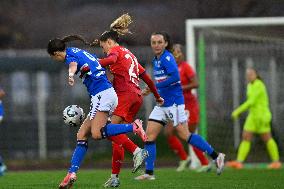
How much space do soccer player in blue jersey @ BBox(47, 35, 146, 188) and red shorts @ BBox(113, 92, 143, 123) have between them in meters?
0.75

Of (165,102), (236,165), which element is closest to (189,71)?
(236,165)

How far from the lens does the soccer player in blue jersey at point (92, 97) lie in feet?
44.4

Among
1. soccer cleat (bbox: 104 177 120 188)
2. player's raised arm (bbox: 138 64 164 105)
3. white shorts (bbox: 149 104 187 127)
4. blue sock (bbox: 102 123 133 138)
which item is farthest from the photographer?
white shorts (bbox: 149 104 187 127)

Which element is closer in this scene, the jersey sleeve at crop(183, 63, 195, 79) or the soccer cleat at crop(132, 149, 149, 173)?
the soccer cleat at crop(132, 149, 149, 173)

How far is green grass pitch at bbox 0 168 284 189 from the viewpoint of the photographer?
47.2 ft

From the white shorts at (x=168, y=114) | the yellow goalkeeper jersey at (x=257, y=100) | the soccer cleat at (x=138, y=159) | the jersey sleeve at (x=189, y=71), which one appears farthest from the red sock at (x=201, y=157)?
the soccer cleat at (x=138, y=159)

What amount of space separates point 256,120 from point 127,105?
19.2 feet

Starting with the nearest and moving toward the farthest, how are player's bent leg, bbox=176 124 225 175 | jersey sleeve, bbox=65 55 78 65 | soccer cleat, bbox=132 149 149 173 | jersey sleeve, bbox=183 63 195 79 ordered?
jersey sleeve, bbox=65 55 78 65, soccer cleat, bbox=132 149 149 173, player's bent leg, bbox=176 124 225 175, jersey sleeve, bbox=183 63 195 79

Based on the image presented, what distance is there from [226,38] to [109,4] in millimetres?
12203

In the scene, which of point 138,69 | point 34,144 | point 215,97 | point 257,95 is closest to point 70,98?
point 34,144

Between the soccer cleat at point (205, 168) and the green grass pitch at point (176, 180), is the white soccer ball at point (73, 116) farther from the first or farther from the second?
the soccer cleat at point (205, 168)

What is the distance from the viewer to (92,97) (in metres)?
13.8

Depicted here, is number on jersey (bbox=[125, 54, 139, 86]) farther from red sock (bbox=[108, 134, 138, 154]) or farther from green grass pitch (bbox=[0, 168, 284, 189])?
green grass pitch (bbox=[0, 168, 284, 189])

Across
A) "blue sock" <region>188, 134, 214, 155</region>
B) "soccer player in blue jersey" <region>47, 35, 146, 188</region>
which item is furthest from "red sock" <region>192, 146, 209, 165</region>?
"soccer player in blue jersey" <region>47, 35, 146, 188</region>
